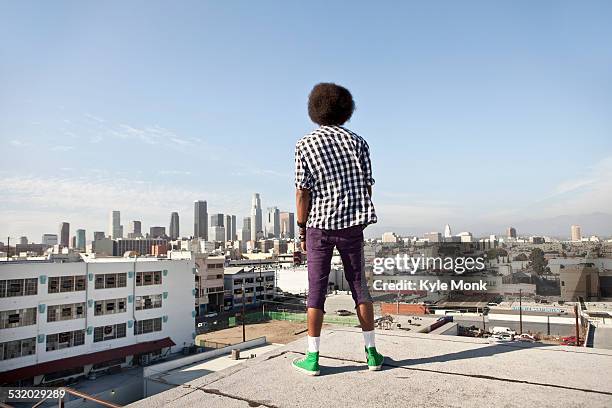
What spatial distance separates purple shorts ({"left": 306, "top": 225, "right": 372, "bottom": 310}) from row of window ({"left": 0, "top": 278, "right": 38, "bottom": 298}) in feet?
83.5

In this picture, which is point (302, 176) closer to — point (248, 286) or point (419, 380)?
point (419, 380)

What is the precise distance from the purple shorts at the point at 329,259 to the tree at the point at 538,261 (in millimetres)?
62105

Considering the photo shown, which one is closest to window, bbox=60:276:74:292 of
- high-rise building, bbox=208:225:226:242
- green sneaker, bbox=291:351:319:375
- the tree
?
green sneaker, bbox=291:351:319:375

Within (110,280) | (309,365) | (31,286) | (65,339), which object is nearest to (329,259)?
(309,365)

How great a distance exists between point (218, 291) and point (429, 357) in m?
52.7

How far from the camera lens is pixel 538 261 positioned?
198 feet

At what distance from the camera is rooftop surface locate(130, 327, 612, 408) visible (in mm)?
2334

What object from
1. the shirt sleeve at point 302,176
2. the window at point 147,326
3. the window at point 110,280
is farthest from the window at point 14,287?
the shirt sleeve at point 302,176

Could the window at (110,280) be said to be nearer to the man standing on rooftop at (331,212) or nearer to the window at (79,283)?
the window at (79,283)

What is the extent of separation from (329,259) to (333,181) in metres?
0.62

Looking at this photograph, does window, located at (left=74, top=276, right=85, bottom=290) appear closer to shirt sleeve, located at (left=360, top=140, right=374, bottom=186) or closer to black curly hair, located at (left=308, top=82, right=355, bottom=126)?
black curly hair, located at (left=308, top=82, right=355, bottom=126)

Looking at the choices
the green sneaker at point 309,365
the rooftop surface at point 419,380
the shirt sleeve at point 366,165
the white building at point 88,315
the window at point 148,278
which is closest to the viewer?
the rooftop surface at point 419,380

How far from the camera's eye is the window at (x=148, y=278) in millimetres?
28853

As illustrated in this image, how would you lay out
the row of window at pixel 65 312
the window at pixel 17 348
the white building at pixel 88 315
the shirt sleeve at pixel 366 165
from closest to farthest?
1. the shirt sleeve at pixel 366 165
2. the window at pixel 17 348
3. the white building at pixel 88 315
4. the row of window at pixel 65 312
